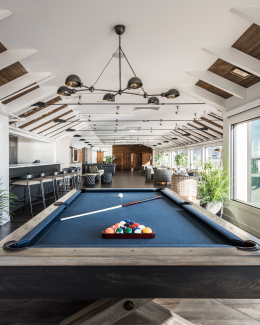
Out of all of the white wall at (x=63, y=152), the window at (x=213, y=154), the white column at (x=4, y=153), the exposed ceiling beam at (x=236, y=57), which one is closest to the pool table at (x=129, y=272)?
the exposed ceiling beam at (x=236, y=57)

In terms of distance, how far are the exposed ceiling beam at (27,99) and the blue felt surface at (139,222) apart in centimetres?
383

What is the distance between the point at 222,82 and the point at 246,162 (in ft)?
6.19

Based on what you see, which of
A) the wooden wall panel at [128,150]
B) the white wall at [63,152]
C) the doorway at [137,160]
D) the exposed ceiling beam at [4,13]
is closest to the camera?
the exposed ceiling beam at [4,13]

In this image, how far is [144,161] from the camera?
23812mm

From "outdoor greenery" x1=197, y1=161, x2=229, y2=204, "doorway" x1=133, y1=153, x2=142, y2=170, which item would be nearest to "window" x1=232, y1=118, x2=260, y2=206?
"outdoor greenery" x1=197, y1=161, x2=229, y2=204

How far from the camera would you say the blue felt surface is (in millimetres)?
1430

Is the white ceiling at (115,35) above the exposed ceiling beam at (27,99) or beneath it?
above

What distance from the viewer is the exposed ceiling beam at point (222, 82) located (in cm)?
443

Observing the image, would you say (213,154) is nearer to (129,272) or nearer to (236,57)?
(236,57)

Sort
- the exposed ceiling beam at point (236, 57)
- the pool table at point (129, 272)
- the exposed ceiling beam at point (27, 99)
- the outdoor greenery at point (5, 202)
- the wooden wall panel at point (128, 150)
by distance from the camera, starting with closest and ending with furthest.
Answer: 1. the pool table at point (129, 272)
2. the outdoor greenery at point (5, 202)
3. the exposed ceiling beam at point (236, 57)
4. the exposed ceiling beam at point (27, 99)
5. the wooden wall panel at point (128, 150)

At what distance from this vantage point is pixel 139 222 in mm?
1898

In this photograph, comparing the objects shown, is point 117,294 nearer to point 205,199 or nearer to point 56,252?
point 56,252

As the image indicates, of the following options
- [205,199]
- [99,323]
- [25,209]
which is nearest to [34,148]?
[25,209]

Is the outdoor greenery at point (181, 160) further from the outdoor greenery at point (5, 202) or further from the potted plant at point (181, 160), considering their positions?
the outdoor greenery at point (5, 202)
